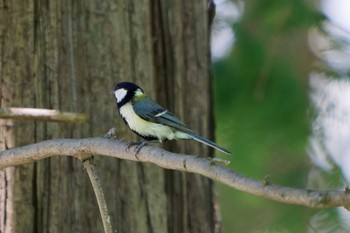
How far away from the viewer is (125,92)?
11.7 feet

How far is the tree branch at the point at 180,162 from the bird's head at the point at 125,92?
584 mm

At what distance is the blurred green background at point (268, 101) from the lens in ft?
15.3

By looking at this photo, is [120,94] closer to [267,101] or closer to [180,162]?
[180,162]

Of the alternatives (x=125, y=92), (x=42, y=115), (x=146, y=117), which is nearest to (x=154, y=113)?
(x=146, y=117)

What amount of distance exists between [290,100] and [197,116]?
2.57 ft

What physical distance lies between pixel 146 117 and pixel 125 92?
0.13 meters

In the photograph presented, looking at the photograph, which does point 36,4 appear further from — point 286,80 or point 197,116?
point 286,80

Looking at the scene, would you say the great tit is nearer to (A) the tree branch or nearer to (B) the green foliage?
(A) the tree branch

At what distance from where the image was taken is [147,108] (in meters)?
3.54

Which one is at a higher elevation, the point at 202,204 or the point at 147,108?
the point at 147,108

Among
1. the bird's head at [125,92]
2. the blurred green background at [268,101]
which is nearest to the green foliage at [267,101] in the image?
the blurred green background at [268,101]

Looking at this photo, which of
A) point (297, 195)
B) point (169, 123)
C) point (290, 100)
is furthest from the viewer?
point (290, 100)

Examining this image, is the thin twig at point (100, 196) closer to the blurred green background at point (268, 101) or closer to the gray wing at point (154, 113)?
the gray wing at point (154, 113)

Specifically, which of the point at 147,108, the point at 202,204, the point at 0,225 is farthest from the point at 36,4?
the point at 202,204
